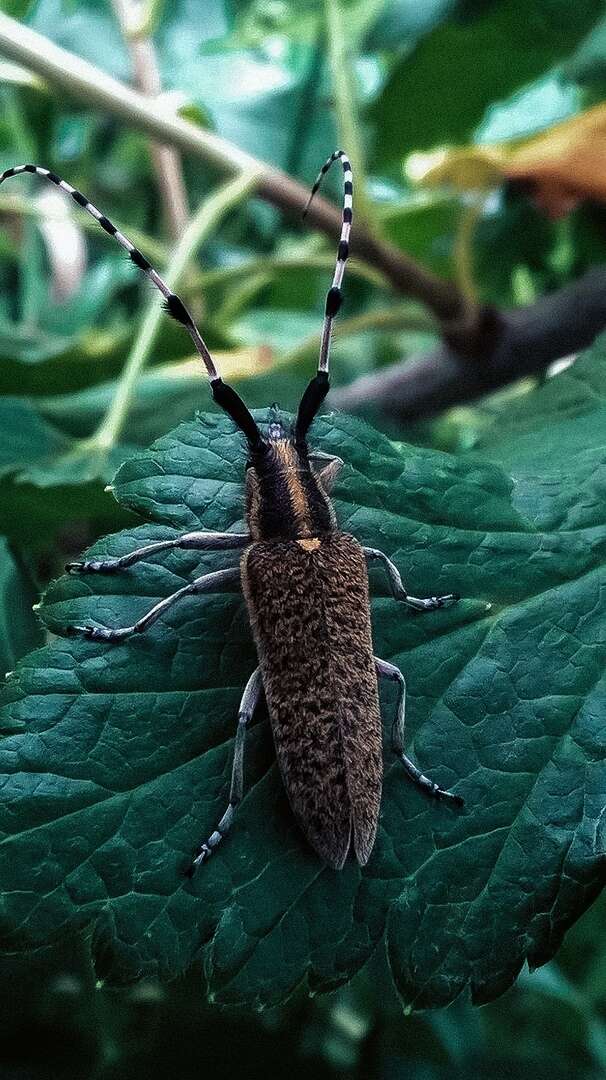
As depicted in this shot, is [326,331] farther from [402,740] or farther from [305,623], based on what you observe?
[402,740]

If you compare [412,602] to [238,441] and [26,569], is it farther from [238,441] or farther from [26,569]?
[26,569]

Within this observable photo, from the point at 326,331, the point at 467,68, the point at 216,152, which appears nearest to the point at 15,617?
the point at 326,331

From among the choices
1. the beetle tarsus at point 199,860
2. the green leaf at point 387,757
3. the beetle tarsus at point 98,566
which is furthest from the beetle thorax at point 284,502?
the beetle tarsus at point 199,860

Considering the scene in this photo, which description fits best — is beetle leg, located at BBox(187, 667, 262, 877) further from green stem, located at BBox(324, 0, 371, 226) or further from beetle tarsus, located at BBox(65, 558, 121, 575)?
green stem, located at BBox(324, 0, 371, 226)

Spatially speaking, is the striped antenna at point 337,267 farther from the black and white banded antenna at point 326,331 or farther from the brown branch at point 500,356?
the brown branch at point 500,356

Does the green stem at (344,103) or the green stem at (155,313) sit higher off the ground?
the green stem at (344,103)

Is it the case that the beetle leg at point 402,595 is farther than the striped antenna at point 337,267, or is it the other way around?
the striped antenna at point 337,267
